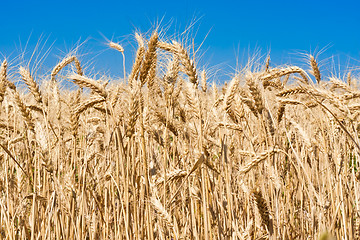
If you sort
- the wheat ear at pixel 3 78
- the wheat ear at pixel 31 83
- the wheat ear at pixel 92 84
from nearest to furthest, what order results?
the wheat ear at pixel 92 84
the wheat ear at pixel 31 83
the wheat ear at pixel 3 78

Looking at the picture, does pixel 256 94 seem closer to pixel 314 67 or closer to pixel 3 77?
pixel 314 67

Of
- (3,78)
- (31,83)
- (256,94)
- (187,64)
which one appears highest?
(3,78)

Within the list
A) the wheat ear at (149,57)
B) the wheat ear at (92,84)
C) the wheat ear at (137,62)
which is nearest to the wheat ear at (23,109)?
the wheat ear at (92,84)

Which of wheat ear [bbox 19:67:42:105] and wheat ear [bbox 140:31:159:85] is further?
wheat ear [bbox 19:67:42:105]

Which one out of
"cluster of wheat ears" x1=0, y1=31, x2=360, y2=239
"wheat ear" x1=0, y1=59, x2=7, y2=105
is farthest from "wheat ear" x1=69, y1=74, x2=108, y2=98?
"wheat ear" x1=0, y1=59, x2=7, y2=105

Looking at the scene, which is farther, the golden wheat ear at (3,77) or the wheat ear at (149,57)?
the golden wheat ear at (3,77)

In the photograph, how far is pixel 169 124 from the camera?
2.38m

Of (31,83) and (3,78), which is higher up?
(3,78)

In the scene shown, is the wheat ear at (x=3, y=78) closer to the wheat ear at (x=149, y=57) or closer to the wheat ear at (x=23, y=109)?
the wheat ear at (x=23, y=109)

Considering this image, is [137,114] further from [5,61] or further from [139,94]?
[5,61]

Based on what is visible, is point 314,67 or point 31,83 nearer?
point 31,83

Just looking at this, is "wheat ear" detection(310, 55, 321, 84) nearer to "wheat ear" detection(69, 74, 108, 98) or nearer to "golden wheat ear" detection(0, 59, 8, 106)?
"wheat ear" detection(69, 74, 108, 98)

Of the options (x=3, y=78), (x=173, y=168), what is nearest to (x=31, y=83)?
(x=3, y=78)

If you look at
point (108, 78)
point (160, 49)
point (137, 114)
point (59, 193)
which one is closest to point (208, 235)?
point (137, 114)
